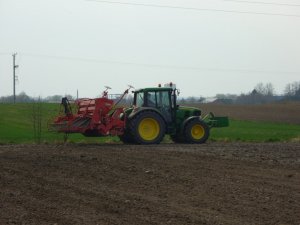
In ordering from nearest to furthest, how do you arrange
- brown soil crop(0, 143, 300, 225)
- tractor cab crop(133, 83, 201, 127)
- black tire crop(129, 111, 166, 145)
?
brown soil crop(0, 143, 300, 225) < black tire crop(129, 111, 166, 145) < tractor cab crop(133, 83, 201, 127)

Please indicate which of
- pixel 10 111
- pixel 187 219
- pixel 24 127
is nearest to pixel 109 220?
pixel 187 219

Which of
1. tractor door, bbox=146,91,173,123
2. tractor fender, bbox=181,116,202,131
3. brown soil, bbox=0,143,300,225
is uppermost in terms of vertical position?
tractor door, bbox=146,91,173,123

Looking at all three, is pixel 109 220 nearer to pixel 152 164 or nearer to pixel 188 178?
pixel 188 178

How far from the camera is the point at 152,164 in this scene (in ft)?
44.7

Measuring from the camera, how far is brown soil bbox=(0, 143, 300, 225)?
7984mm

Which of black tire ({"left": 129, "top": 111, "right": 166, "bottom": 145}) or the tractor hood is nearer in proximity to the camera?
black tire ({"left": 129, "top": 111, "right": 166, "bottom": 145})

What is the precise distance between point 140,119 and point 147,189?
11088 mm

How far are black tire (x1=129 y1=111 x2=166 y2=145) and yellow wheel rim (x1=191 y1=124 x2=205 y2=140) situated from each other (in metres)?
1.37

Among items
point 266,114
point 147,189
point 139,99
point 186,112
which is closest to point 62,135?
point 139,99

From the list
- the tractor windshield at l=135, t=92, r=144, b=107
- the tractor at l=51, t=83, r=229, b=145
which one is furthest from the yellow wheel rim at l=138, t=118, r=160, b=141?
the tractor windshield at l=135, t=92, r=144, b=107

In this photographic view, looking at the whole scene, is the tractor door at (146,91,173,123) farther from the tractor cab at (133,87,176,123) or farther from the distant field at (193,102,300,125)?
the distant field at (193,102,300,125)

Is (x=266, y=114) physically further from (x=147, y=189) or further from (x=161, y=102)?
(x=147, y=189)

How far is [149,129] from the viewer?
70.6 feet

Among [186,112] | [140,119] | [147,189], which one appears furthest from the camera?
[186,112]
